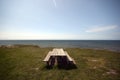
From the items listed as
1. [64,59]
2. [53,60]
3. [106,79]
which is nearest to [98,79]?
[106,79]

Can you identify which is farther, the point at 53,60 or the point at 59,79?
the point at 53,60

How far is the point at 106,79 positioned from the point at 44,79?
4534 millimetres

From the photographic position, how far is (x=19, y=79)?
6176 mm

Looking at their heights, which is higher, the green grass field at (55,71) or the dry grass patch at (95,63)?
the green grass field at (55,71)

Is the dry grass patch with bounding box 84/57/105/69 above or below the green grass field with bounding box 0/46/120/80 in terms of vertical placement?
below

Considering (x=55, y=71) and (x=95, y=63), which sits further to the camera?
(x=95, y=63)

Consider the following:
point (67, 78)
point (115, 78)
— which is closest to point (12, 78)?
point (67, 78)

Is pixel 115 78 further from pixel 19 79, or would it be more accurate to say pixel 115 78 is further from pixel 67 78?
pixel 19 79

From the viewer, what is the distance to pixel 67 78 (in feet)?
20.9

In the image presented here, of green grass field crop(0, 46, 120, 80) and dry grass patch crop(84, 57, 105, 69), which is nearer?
green grass field crop(0, 46, 120, 80)

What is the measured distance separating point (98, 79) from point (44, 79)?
393cm

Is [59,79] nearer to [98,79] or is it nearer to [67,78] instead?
[67,78]

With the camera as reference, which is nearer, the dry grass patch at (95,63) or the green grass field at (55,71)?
the green grass field at (55,71)

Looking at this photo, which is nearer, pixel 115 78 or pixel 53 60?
pixel 115 78
